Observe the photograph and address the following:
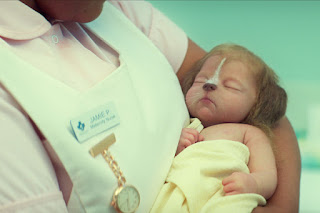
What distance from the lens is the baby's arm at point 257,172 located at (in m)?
0.84

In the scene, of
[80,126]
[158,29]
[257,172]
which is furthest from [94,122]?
[158,29]

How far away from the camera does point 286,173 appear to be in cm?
101

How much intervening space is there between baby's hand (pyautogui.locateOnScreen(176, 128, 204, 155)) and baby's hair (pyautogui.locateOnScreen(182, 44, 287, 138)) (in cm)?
25

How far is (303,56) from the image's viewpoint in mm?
1655

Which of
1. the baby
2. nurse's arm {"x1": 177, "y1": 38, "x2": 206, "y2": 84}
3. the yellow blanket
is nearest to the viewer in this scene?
the yellow blanket

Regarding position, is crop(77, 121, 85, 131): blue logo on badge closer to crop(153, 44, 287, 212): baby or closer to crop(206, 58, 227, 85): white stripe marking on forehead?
crop(153, 44, 287, 212): baby

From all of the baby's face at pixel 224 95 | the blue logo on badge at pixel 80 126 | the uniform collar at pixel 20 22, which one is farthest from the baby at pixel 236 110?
the uniform collar at pixel 20 22

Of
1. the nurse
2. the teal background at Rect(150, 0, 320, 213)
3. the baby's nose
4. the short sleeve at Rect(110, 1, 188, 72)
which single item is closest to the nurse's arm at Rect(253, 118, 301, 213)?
the nurse

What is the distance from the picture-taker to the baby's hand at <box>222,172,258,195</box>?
0.83m

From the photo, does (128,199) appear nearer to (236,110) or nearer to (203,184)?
(203,184)

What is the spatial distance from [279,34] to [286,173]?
84 centimetres

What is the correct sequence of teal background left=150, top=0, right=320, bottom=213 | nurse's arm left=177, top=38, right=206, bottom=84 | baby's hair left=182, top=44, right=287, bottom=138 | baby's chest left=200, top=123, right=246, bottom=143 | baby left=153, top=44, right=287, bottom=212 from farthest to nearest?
teal background left=150, top=0, right=320, bottom=213, nurse's arm left=177, top=38, right=206, bottom=84, baby's hair left=182, top=44, right=287, bottom=138, baby's chest left=200, top=123, right=246, bottom=143, baby left=153, top=44, right=287, bottom=212

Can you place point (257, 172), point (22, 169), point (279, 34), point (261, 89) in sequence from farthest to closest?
point (279, 34) < point (261, 89) < point (257, 172) < point (22, 169)

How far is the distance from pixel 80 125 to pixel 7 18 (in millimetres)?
241
